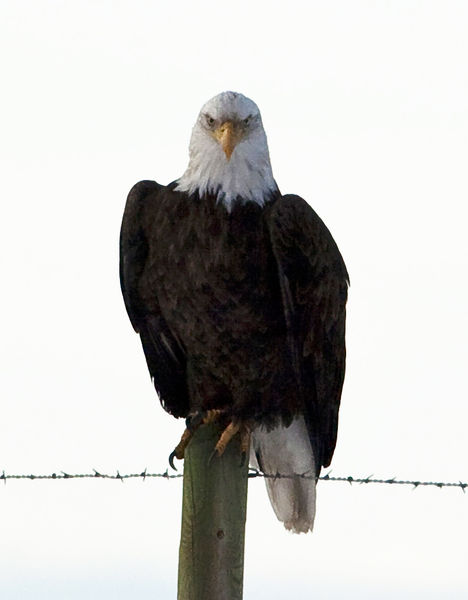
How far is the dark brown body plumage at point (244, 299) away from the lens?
16.2 feet

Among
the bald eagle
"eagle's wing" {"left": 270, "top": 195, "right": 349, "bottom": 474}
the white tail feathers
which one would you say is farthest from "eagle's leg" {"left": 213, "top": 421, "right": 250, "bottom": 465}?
the white tail feathers

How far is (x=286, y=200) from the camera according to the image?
5.06m

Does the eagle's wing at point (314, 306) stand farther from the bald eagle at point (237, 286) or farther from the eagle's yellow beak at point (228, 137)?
the eagle's yellow beak at point (228, 137)

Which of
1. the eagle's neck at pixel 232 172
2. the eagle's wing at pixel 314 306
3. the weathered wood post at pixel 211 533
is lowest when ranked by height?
the weathered wood post at pixel 211 533

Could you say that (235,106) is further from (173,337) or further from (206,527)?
(206,527)

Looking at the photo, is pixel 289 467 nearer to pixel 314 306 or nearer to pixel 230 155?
pixel 314 306

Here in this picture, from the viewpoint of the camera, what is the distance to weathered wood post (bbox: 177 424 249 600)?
3639 mm

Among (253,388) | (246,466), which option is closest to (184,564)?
(246,466)

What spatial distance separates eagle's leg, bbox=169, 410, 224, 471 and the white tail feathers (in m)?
0.56

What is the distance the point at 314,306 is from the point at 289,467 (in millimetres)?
1028

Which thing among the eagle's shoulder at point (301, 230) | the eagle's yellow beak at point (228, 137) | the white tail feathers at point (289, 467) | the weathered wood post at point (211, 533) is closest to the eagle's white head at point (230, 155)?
the eagle's yellow beak at point (228, 137)

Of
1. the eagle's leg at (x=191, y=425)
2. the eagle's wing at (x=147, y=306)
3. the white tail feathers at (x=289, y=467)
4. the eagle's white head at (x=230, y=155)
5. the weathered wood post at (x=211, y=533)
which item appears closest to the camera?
the weathered wood post at (x=211, y=533)

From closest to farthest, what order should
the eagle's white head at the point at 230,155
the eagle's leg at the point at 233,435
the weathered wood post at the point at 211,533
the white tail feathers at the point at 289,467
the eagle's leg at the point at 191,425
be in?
the weathered wood post at the point at 211,533, the eagle's leg at the point at 233,435, the eagle's leg at the point at 191,425, the eagle's white head at the point at 230,155, the white tail feathers at the point at 289,467

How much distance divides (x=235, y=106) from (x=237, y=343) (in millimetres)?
1006
